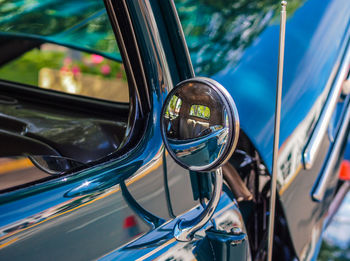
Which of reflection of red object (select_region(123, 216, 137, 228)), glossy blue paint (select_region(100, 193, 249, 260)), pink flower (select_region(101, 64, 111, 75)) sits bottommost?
glossy blue paint (select_region(100, 193, 249, 260))

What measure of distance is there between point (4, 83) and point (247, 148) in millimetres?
1070

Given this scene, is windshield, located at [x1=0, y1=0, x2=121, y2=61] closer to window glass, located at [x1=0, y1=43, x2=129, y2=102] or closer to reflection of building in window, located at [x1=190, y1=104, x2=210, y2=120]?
window glass, located at [x1=0, y1=43, x2=129, y2=102]

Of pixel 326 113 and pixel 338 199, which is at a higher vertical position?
pixel 326 113

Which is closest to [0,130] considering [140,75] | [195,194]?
[140,75]

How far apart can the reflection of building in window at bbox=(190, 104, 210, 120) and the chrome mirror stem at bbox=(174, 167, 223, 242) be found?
154mm

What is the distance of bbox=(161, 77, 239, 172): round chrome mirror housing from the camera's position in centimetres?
88

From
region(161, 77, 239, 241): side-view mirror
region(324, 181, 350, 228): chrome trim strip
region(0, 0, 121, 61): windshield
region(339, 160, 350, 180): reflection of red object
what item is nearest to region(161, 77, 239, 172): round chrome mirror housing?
region(161, 77, 239, 241): side-view mirror

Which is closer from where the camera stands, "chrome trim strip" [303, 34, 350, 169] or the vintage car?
the vintage car

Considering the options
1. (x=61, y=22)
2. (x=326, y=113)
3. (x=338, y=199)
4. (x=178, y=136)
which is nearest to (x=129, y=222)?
(x=178, y=136)

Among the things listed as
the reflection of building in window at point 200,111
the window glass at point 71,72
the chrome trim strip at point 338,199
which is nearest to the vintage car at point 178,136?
the reflection of building in window at point 200,111

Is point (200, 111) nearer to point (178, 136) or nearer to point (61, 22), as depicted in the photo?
point (178, 136)

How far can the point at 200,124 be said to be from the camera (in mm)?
909

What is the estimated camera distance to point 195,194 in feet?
3.54

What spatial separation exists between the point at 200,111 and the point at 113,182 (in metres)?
0.24
